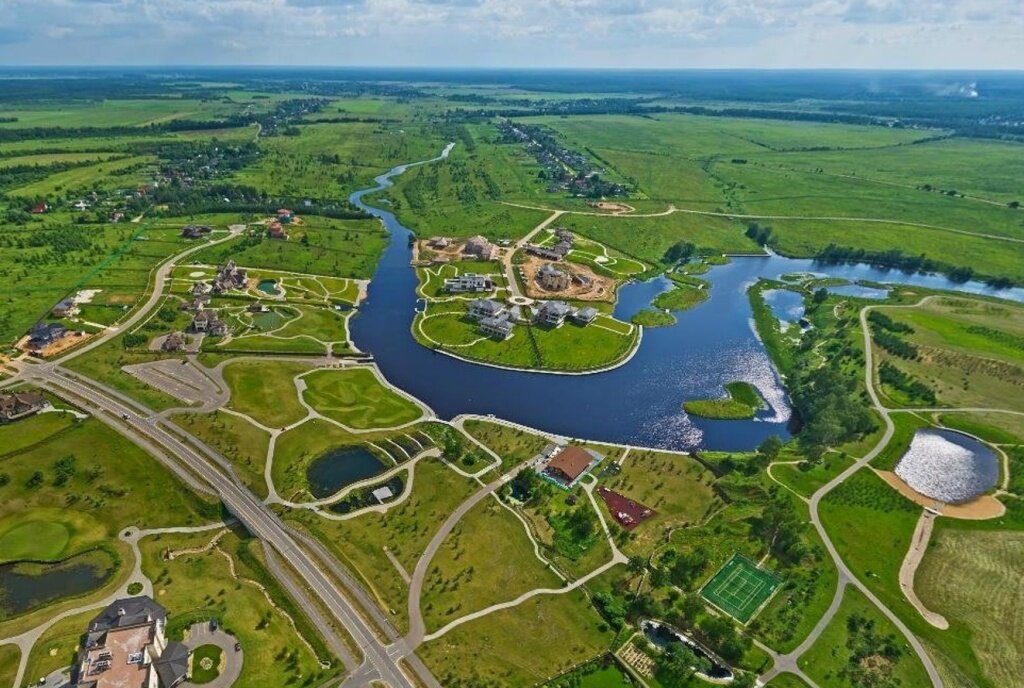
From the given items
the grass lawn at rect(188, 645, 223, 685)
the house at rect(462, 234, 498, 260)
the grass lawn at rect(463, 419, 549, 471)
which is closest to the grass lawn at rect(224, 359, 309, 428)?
the grass lawn at rect(463, 419, 549, 471)

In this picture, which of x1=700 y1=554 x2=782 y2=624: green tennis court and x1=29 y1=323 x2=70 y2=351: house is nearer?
x1=700 y1=554 x2=782 y2=624: green tennis court

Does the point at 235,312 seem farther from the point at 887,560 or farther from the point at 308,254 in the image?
the point at 887,560

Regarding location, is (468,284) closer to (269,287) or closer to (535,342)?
→ (535,342)

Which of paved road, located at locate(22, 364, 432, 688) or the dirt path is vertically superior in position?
paved road, located at locate(22, 364, 432, 688)

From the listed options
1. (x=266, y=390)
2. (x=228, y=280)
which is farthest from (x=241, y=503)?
(x=228, y=280)

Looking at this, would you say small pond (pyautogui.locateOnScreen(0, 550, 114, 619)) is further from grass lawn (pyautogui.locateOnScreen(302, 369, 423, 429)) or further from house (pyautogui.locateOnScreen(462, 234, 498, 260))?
house (pyautogui.locateOnScreen(462, 234, 498, 260))

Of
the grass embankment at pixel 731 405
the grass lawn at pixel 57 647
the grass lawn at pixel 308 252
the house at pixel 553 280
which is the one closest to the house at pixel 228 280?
the grass lawn at pixel 308 252
